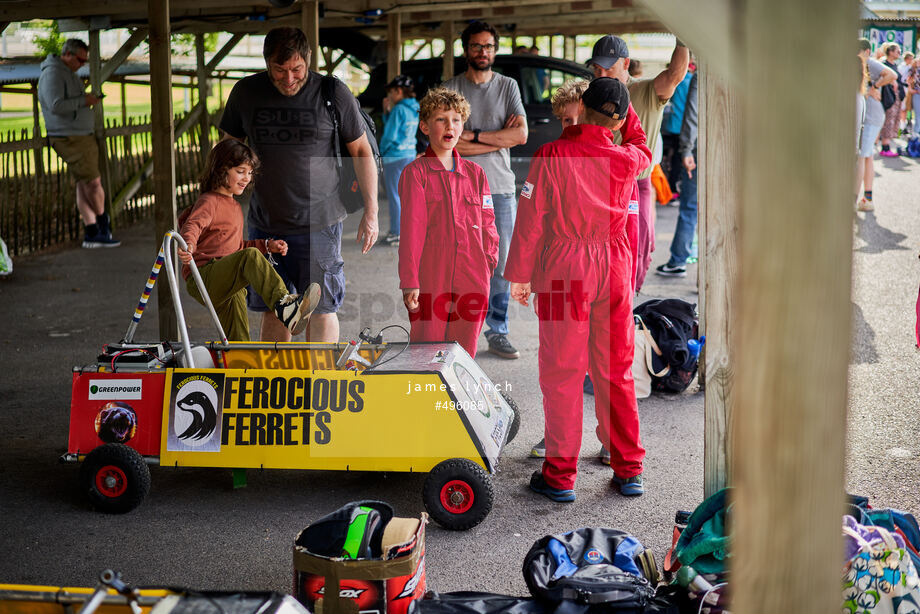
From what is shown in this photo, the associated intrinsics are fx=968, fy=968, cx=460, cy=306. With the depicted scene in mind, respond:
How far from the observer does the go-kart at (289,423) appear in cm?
408

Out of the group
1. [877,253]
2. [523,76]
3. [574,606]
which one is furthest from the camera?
[523,76]

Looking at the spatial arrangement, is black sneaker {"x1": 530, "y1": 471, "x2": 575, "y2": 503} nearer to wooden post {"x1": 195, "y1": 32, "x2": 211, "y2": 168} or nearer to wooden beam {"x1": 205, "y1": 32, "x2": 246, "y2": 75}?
wooden post {"x1": 195, "y1": 32, "x2": 211, "y2": 168}

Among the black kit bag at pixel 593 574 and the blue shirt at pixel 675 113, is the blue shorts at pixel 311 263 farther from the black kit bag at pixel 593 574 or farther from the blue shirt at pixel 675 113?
the blue shirt at pixel 675 113

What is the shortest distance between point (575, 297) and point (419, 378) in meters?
0.77

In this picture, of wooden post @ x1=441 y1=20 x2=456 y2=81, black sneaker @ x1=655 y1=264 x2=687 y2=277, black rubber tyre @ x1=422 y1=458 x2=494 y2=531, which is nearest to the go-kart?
black rubber tyre @ x1=422 y1=458 x2=494 y2=531

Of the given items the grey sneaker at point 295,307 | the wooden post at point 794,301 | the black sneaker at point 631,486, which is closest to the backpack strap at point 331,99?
the grey sneaker at point 295,307

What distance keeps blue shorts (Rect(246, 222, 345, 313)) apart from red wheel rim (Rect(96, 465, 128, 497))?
141cm

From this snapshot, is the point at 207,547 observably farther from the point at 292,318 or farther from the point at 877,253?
the point at 877,253

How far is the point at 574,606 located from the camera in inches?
119

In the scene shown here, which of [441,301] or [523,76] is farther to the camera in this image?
[523,76]

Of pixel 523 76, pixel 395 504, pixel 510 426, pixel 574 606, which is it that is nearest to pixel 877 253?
pixel 523 76

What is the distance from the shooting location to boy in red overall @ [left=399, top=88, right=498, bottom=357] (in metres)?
4.86

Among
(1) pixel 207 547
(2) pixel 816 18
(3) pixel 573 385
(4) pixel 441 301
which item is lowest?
(1) pixel 207 547

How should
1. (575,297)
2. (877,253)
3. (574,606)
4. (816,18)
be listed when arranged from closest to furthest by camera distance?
(816,18)
(574,606)
(575,297)
(877,253)
